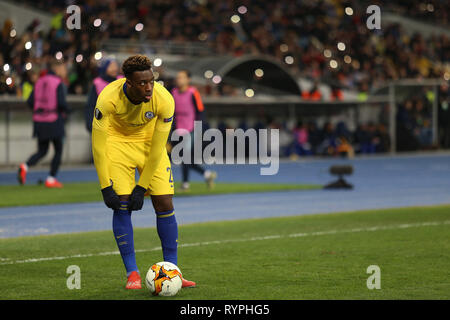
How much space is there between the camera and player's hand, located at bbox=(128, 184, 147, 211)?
24.1 feet

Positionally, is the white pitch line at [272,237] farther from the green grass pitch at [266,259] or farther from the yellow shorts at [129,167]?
the yellow shorts at [129,167]

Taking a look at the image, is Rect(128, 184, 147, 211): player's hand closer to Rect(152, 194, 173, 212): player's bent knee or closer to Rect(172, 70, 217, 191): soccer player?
Rect(152, 194, 173, 212): player's bent knee

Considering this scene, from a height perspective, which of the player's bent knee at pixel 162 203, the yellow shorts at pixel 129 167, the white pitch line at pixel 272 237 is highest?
the yellow shorts at pixel 129 167

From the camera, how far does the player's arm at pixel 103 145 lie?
23.9 feet

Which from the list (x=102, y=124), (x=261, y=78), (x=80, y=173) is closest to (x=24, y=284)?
(x=102, y=124)

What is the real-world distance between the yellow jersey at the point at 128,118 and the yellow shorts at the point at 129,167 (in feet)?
0.35

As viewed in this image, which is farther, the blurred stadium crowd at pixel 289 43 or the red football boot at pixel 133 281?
the blurred stadium crowd at pixel 289 43

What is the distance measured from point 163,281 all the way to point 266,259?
2345mm

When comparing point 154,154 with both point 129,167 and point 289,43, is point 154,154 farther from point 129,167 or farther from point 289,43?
point 289,43

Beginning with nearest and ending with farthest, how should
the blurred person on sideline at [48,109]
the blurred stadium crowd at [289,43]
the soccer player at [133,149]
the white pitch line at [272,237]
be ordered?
1. the soccer player at [133,149]
2. the white pitch line at [272,237]
3. the blurred person on sideline at [48,109]
4. the blurred stadium crowd at [289,43]

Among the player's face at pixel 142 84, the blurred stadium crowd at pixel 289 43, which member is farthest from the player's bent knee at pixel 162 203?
the blurred stadium crowd at pixel 289 43

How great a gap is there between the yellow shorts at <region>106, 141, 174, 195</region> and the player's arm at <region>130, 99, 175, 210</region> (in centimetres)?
13

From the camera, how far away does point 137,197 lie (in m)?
7.33

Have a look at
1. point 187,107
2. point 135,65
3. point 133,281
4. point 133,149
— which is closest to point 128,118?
point 133,149
